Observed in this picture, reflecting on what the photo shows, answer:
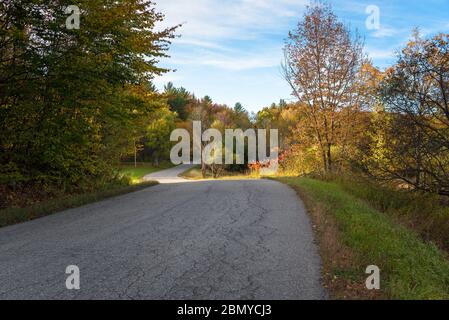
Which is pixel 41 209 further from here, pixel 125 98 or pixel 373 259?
pixel 373 259

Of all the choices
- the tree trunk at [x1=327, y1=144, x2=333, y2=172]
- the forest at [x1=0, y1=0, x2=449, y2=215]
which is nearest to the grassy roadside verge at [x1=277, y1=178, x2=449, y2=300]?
the forest at [x1=0, y1=0, x2=449, y2=215]

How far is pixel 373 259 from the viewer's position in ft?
18.2

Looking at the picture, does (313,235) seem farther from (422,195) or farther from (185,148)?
(185,148)

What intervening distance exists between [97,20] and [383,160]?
1148 cm

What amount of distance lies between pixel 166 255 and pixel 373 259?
10.2 ft

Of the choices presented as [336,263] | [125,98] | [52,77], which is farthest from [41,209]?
[336,263]

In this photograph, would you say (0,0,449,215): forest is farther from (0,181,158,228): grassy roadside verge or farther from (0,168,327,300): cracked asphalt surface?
(0,168,327,300): cracked asphalt surface

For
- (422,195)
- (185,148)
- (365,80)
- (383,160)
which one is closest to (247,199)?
(383,160)

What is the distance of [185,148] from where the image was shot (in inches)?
2694

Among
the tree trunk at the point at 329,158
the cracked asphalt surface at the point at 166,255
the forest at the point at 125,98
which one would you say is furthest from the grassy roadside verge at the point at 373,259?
the tree trunk at the point at 329,158

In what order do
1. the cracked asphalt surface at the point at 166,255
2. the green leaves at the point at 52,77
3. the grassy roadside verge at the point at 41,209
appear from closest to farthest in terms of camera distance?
the cracked asphalt surface at the point at 166,255, the grassy roadside verge at the point at 41,209, the green leaves at the point at 52,77

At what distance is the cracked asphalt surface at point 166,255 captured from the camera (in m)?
4.34

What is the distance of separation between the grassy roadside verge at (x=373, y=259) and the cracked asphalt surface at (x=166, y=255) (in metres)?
0.29

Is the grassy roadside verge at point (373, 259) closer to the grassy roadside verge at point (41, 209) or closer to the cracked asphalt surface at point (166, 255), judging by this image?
the cracked asphalt surface at point (166, 255)
